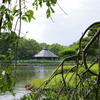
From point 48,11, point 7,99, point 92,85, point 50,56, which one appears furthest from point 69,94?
point 50,56

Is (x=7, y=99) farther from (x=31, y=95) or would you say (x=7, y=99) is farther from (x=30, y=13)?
(x=30, y=13)

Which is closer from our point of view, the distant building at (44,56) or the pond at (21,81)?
the pond at (21,81)

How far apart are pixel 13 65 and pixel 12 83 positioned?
8 centimetres

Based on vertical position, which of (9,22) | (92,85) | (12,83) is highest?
(9,22)

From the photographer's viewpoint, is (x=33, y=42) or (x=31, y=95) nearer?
(x=31, y=95)

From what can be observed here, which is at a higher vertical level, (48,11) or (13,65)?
(48,11)

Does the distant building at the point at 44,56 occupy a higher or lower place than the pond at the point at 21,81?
higher

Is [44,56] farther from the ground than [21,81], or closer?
farther from the ground

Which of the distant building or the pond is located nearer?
the pond

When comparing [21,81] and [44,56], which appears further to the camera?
[44,56]

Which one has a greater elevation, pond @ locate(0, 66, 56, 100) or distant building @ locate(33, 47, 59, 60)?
distant building @ locate(33, 47, 59, 60)

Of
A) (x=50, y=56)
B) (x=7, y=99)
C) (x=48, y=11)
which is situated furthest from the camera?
(x=50, y=56)

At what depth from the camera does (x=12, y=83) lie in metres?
0.99

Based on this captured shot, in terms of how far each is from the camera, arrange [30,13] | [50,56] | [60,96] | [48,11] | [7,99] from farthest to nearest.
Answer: [50,56] < [7,99] < [60,96] < [48,11] < [30,13]
